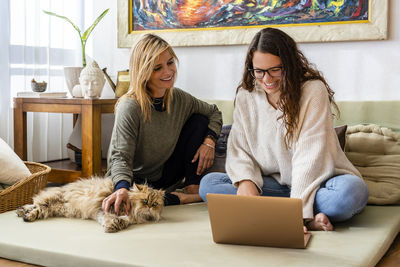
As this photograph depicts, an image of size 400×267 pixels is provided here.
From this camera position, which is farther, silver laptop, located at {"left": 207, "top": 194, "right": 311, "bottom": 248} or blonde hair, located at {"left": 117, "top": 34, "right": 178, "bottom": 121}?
blonde hair, located at {"left": 117, "top": 34, "right": 178, "bottom": 121}

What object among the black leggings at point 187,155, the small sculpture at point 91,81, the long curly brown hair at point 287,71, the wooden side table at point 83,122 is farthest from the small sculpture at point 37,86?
the long curly brown hair at point 287,71

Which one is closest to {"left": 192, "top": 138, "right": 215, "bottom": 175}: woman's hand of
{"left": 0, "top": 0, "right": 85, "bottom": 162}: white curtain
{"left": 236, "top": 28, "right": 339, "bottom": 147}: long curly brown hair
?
{"left": 236, "top": 28, "right": 339, "bottom": 147}: long curly brown hair

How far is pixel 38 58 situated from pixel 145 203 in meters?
1.71

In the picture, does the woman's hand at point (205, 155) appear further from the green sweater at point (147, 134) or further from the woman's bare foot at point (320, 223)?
the woman's bare foot at point (320, 223)

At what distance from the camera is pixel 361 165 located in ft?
7.56

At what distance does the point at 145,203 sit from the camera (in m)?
1.88

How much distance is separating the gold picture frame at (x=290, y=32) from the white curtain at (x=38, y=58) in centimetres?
41

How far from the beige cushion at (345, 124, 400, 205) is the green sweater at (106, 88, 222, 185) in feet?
2.10

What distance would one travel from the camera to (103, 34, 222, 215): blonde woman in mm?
2158

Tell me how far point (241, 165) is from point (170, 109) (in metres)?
0.50

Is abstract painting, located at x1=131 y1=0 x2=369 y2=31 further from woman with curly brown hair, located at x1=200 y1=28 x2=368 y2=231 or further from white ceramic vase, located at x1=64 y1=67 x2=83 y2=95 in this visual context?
woman with curly brown hair, located at x1=200 y1=28 x2=368 y2=231

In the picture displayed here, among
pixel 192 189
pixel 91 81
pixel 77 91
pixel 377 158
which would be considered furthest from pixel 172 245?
pixel 77 91

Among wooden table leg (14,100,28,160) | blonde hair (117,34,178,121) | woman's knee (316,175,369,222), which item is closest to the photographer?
woman's knee (316,175,369,222)

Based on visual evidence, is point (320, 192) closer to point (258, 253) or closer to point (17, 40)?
point (258, 253)
